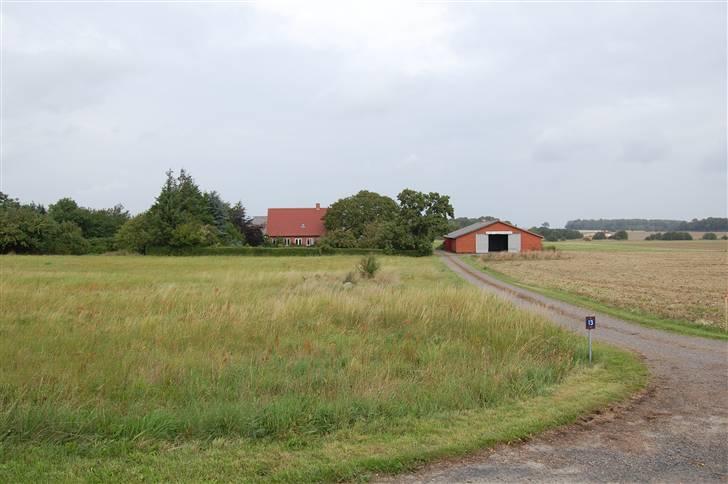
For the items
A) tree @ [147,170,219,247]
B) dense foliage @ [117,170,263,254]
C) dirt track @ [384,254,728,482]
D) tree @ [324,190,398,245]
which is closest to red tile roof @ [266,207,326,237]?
tree @ [324,190,398,245]

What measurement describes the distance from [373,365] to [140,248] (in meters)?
68.7

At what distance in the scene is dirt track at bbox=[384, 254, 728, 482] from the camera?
4.54 m

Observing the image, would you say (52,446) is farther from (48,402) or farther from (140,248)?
(140,248)

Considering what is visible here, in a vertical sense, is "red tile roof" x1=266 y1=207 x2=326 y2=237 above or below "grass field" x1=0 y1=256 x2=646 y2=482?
above

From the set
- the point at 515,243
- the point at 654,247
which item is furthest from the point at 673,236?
the point at 515,243

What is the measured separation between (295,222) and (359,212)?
1699 cm

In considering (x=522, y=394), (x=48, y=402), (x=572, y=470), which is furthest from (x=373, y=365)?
(x=48, y=402)

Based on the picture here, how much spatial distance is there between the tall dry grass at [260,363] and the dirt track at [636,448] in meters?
1.24

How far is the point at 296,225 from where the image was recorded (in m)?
91.4

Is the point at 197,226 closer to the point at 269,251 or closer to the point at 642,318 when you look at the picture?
the point at 269,251

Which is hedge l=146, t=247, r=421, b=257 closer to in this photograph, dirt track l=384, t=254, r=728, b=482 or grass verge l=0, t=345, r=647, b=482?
dirt track l=384, t=254, r=728, b=482

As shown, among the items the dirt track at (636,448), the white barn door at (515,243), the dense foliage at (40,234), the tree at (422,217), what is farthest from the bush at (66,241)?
the dirt track at (636,448)

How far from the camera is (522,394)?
703 centimetres

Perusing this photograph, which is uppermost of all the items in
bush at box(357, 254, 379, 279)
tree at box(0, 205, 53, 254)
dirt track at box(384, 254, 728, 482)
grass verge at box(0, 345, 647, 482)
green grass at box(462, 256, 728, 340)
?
tree at box(0, 205, 53, 254)
